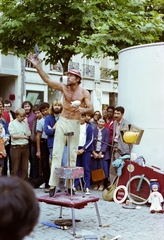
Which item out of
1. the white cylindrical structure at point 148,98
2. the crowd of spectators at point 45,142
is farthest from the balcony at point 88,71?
the white cylindrical structure at point 148,98

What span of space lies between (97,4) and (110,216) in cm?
726

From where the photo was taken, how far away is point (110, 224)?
5949mm

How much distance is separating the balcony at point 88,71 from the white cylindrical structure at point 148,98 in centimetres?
2125

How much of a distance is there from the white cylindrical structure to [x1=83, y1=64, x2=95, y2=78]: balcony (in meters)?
21.3

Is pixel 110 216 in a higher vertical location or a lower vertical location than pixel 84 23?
lower

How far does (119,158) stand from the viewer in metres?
7.71

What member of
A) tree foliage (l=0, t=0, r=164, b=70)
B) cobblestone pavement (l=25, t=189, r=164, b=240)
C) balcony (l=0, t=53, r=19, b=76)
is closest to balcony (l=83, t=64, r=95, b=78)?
balcony (l=0, t=53, r=19, b=76)

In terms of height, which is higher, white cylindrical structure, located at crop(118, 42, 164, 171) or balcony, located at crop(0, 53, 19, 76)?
balcony, located at crop(0, 53, 19, 76)

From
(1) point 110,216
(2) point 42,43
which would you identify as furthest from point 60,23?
(1) point 110,216

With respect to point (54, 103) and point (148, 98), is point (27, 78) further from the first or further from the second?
point (148, 98)

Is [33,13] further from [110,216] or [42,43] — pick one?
[110,216]

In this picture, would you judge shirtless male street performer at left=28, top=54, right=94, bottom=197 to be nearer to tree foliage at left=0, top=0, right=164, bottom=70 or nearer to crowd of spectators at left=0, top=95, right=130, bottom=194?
crowd of spectators at left=0, top=95, right=130, bottom=194

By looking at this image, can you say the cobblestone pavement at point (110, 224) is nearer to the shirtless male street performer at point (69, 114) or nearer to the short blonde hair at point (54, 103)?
the shirtless male street performer at point (69, 114)

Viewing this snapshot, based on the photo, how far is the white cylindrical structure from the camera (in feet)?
25.7
